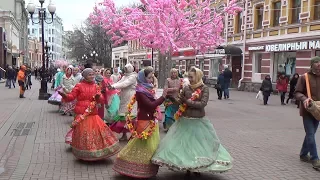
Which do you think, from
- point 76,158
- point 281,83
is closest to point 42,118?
point 76,158

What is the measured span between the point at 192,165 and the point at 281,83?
1460cm

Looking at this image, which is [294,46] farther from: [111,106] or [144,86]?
[144,86]

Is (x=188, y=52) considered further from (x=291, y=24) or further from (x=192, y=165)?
(x=192, y=165)

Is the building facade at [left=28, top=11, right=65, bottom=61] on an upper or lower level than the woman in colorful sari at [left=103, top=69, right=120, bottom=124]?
upper

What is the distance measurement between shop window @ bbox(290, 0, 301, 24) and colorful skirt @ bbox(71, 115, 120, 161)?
19250 mm

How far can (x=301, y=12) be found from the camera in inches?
864

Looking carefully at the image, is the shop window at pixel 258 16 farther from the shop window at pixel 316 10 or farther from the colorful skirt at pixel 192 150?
the colorful skirt at pixel 192 150

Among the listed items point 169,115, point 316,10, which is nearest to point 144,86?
point 169,115

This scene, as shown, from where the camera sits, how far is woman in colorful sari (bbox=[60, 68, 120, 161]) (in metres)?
6.30

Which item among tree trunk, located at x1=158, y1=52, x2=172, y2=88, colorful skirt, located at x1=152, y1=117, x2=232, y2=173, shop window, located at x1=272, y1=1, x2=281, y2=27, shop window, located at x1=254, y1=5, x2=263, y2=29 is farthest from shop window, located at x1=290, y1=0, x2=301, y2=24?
colorful skirt, located at x1=152, y1=117, x2=232, y2=173

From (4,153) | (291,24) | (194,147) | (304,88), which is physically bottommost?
(4,153)

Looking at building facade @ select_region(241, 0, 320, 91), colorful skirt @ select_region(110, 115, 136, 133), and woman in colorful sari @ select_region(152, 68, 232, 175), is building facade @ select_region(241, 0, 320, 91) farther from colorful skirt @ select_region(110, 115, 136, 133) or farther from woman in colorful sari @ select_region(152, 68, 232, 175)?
woman in colorful sari @ select_region(152, 68, 232, 175)

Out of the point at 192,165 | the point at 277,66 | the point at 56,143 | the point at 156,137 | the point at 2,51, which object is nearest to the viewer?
the point at 192,165

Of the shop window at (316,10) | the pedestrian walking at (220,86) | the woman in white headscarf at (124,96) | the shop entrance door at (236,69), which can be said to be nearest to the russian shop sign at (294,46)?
the shop window at (316,10)
